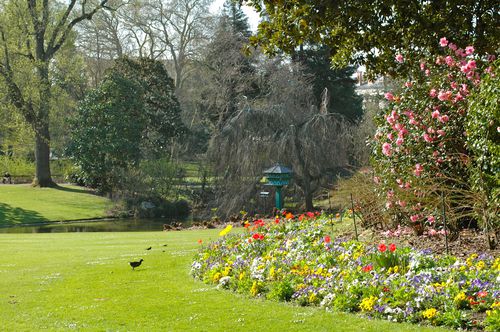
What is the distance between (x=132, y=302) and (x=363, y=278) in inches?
110

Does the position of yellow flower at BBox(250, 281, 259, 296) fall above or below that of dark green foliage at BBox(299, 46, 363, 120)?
below

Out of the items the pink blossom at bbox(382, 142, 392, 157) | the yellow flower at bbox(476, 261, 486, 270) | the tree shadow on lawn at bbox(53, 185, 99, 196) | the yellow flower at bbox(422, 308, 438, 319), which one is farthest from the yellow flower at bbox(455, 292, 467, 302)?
the tree shadow on lawn at bbox(53, 185, 99, 196)

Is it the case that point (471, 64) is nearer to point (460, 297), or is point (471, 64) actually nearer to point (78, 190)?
point (460, 297)

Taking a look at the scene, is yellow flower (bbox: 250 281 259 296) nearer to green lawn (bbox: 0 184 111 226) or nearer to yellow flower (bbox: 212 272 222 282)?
yellow flower (bbox: 212 272 222 282)

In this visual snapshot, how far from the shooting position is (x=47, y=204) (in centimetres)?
3247

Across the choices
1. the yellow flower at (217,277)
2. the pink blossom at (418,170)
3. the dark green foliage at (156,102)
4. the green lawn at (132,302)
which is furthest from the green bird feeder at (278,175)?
the yellow flower at (217,277)

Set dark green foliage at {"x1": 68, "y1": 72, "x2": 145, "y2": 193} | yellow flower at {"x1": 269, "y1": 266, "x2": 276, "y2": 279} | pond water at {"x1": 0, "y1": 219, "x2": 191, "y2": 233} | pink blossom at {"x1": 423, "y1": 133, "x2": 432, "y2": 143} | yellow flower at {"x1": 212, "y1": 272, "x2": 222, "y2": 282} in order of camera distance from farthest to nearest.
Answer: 1. dark green foliage at {"x1": 68, "y1": 72, "x2": 145, "y2": 193}
2. pond water at {"x1": 0, "y1": 219, "x2": 191, "y2": 233}
3. pink blossom at {"x1": 423, "y1": 133, "x2": 432, "y2": 143}
4. yellow flower at {"x1": 212, "y1": 272, "x2": 222, "y2": 282}
5. yellow flower at {"x1": 269, "y1": 266, "x2": 276, "y2": 279}

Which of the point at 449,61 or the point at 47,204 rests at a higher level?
the point at 449,61

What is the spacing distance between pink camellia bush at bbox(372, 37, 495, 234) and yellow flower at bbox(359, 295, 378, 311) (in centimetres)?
338

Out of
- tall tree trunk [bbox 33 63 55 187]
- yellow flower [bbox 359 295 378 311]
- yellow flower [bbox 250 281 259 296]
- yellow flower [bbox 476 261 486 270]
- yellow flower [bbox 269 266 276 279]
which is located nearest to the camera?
yellow flower [bbox 359 295 378 311]

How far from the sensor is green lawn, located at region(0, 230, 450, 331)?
21.7 ft

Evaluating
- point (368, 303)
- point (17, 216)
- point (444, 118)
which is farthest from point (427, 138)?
point (17, 216)

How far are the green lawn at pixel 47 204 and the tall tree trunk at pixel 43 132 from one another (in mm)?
851

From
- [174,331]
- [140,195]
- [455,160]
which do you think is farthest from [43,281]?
[140,195]
